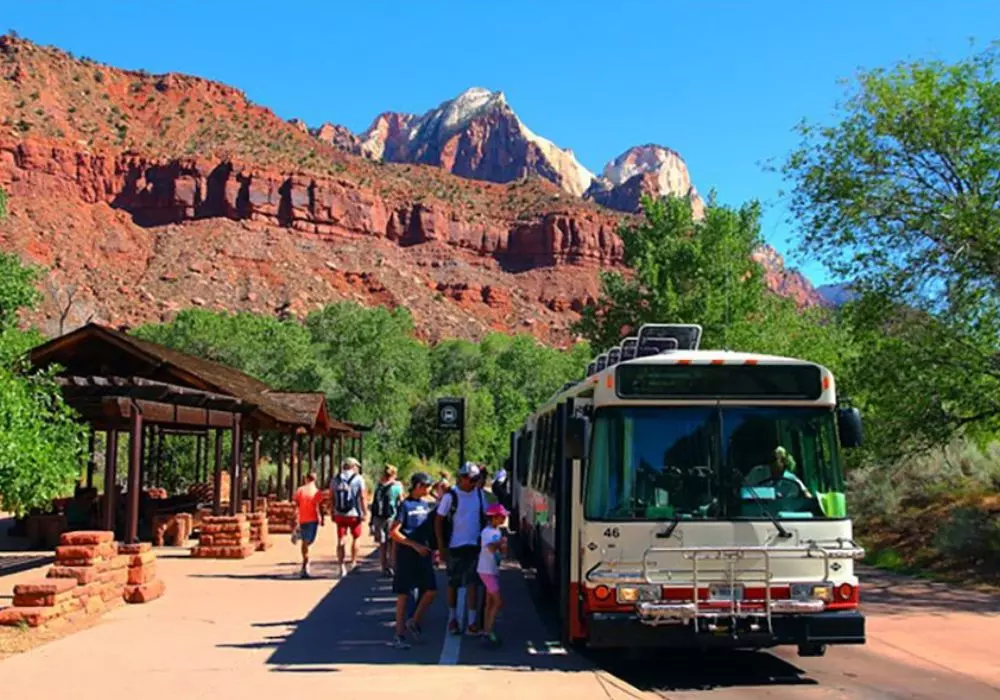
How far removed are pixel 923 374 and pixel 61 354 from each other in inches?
569

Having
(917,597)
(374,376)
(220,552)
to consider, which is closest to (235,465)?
(220,552)

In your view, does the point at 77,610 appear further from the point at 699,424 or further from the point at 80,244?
the point at 80,244

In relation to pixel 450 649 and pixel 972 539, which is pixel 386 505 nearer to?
pixel 450 649

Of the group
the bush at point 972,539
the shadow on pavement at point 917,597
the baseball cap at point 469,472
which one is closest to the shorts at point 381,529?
the baseball cap at point 469,472

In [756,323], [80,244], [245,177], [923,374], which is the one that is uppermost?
[245,177]

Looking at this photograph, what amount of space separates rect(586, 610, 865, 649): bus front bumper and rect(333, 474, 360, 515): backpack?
8.31 meters

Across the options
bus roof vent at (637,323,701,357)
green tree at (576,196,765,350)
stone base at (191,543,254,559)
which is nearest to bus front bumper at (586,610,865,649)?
bus roof vent at (637,323,701,357)

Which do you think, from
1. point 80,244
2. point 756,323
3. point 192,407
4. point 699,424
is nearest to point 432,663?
point 699,424

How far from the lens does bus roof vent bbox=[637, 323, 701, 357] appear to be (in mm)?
11734

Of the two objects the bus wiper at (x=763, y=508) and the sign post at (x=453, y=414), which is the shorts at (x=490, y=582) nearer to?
the bus wiper at (x=763, y=508)

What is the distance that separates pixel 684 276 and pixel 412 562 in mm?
24431

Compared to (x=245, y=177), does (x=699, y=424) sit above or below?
below

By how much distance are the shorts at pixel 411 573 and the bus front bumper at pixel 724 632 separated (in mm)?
2359

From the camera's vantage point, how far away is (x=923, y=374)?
1758cm
